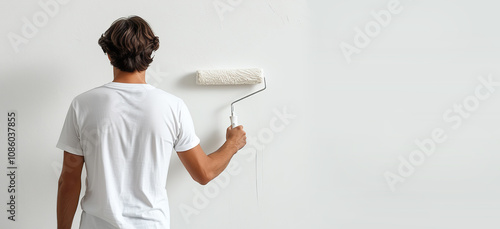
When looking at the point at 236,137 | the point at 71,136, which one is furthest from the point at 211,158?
the point at 71,136

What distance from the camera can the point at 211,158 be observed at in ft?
3.59

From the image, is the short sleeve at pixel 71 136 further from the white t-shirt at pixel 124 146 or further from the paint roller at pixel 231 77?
the paint roller at pixel 231 77

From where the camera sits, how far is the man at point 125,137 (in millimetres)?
931

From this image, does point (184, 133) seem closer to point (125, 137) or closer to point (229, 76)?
point (125, 137)

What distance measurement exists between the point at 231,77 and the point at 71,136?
464 mm

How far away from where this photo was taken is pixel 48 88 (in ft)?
4.12

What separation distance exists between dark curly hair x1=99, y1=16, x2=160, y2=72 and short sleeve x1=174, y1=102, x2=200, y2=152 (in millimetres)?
146

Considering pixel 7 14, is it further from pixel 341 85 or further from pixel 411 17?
pixel 411 17

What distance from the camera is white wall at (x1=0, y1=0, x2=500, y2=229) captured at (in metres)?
1.23

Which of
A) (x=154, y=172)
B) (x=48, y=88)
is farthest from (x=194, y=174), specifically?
(x=48, y=88)

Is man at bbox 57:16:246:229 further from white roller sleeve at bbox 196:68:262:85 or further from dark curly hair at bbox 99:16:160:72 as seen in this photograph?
white roller sleeve at bbox 196:68:262:85

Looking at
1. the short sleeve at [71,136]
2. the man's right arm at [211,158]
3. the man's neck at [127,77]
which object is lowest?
the man's right arm at [211,158]

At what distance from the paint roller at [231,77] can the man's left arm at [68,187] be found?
41 centimetres

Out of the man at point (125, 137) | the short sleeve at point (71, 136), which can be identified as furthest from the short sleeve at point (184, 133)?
the short sleeve at point (71, 136)
